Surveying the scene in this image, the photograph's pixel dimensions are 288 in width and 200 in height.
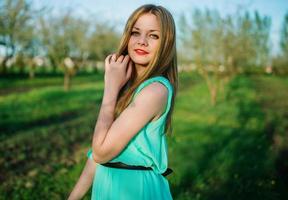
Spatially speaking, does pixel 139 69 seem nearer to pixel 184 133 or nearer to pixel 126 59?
pixel 126 59

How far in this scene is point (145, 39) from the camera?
1880 mm

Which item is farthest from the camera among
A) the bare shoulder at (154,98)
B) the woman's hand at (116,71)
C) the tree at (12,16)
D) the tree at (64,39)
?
the tree at (64,39)

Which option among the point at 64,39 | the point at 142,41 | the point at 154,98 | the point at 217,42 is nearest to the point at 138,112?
the point at 154,98

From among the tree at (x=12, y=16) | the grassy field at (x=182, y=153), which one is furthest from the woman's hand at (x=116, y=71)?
the tree at (x=12, y=16)

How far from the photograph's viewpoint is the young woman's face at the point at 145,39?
1876mm

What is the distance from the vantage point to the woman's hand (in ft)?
5.99

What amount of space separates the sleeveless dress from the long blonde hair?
0.28 feet

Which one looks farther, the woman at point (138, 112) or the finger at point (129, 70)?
the finger at point (129, 70)

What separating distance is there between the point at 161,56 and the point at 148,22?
0.62 ft

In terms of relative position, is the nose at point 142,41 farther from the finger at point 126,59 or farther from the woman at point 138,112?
the finger at point 126,59

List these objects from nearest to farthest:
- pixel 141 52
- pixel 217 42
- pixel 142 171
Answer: pixel 142 171 < pixel 141 52 < pixel 217 42

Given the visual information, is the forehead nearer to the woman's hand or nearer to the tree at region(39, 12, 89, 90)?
the woman's hand

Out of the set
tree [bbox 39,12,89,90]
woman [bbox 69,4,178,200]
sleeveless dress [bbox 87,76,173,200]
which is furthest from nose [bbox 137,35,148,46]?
tree [bbox 39,12,89,90]

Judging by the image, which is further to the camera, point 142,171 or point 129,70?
point 129,70
